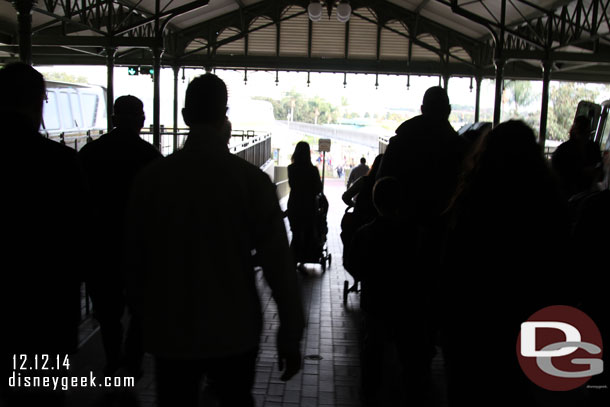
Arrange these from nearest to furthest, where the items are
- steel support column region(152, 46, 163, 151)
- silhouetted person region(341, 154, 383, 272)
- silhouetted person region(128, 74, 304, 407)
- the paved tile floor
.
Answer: silhouetted person region(128, 74, 304, 407), the paved tile floor, silhouetted person region(341, 154, 383, 272), steel support column region(152, 46, 163, 151)

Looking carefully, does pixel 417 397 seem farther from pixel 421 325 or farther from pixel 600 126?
pixel 600 126

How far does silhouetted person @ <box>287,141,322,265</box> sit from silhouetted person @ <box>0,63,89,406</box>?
18.2ft

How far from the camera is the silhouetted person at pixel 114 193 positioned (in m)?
3.96

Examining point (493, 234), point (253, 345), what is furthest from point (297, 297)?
point (493, 234)

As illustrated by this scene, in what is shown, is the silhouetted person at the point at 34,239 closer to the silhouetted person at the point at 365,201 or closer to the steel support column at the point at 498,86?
the silhouetted person at the point at 365,201

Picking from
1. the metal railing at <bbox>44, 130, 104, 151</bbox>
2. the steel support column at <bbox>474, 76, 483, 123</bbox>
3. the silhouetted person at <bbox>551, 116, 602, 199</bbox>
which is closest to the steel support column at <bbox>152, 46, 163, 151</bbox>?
the metal railing at <bbox>44, 130, 104, 151</bbox>

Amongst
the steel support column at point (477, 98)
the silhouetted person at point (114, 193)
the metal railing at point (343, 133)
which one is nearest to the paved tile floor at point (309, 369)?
the silhouetted person at point (114, 193)

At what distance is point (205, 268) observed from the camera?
6.84 ft

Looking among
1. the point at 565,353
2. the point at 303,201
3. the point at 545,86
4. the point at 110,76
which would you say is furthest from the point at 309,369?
the point at 110,76

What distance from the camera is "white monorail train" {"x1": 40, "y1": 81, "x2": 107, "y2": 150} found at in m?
Result: 20.7

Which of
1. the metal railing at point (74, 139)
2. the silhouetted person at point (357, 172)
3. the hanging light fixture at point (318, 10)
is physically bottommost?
the silhouetted person at point (357, 172)

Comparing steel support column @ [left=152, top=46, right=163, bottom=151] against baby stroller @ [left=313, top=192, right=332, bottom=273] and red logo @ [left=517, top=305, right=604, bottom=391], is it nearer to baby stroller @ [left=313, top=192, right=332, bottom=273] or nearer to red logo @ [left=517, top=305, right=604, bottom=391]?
baby stroller @ [left=313, top=192, right=332, bottom=273]

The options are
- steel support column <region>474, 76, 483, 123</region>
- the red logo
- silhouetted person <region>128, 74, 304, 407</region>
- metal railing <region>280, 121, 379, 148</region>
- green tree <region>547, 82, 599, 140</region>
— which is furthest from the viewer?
green tree <region>547, 82, 599, 140</region>

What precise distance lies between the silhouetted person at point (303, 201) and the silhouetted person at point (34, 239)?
5.55 meters
